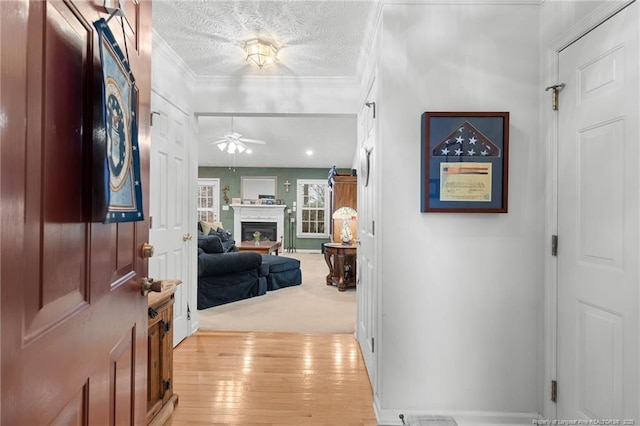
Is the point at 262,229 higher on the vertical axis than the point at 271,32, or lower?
lower

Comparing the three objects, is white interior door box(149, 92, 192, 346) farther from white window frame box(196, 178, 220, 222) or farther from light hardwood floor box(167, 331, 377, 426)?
white window frame box(196, 178, 220, 222)

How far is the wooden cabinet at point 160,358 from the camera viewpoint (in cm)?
181

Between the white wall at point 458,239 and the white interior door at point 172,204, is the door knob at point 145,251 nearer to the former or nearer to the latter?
the white wall at point 458,239

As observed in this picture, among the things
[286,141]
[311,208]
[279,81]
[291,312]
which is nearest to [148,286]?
[279,81]

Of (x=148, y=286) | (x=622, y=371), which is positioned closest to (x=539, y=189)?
(x=622, y=371)

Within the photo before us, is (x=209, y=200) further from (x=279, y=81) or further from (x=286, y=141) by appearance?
(x=279, y=81)

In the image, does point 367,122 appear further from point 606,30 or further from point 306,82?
point 606,30

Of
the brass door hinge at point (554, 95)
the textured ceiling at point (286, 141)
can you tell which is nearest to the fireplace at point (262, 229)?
the textured ceiling at point (286, 141)

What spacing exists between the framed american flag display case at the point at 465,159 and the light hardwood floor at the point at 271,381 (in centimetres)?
139

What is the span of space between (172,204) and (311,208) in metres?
7.18

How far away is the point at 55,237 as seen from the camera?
2.14ft

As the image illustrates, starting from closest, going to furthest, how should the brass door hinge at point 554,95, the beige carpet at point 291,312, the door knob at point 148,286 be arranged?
1. the door knob at point 148,286
2. the brass door hinge at point 554,95
3. the beige carpet at point 291,312

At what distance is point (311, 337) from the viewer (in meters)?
3.22

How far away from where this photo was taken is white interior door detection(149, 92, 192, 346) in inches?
105
